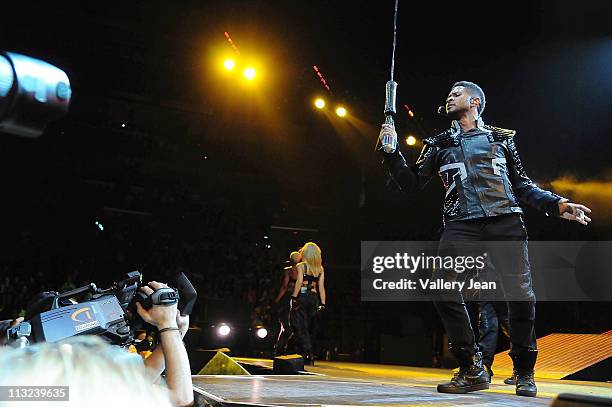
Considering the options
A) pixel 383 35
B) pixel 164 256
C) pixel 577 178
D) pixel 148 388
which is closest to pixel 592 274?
pixel 577 178

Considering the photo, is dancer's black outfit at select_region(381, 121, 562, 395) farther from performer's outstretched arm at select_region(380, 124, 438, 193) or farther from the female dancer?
the female dancer

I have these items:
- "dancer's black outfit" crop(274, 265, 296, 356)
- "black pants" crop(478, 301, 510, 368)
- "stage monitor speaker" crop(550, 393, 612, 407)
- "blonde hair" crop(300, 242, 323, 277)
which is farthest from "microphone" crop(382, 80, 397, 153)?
"dancer's black outfit" crop(274, 265, 296, 356)

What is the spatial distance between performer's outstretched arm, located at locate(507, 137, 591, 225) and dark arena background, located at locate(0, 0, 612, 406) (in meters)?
2.81

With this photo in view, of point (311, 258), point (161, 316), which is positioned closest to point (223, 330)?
point (311, 258)

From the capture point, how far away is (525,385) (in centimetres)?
342

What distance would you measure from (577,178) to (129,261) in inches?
366

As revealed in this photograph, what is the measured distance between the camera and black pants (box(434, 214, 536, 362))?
345cm

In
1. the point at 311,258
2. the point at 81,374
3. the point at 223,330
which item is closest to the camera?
the point at 81,374

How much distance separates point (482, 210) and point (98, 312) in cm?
233

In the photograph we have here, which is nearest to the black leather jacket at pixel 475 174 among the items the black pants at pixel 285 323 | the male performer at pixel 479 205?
the male performer at pixel 479 205

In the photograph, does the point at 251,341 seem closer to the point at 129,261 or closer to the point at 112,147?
the point at 129,261

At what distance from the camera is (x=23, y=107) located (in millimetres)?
1105

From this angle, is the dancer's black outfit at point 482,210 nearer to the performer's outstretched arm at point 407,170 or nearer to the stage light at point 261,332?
the performer's outstretched arm at point 407,170

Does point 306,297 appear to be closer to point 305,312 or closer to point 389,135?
point 305,312
